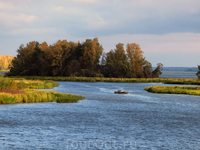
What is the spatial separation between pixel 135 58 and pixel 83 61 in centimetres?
2304

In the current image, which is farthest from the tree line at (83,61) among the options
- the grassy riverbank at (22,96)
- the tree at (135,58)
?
the grassy riverbank at (22,96)

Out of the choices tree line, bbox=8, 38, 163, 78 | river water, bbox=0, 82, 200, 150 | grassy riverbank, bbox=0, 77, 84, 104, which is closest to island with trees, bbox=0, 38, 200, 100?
tree line, bbox=8, 38, 163, 78

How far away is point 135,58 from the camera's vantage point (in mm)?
117000

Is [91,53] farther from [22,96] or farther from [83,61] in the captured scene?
[22,96]

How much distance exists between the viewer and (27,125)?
71.3 feet

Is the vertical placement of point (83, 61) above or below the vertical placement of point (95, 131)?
above

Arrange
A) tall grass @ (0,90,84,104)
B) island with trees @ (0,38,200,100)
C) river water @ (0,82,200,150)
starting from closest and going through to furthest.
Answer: river water @ (0,82,200,150)
tall grass @ (0,90,84,104)
island with trees @ (0,38,200,100)

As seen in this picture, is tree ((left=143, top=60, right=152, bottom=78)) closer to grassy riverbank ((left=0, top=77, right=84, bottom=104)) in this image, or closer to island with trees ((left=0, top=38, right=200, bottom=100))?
island with trees ((left=0, top=38, right=200, bottom=100))

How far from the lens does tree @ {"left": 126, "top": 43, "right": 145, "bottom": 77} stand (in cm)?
11600

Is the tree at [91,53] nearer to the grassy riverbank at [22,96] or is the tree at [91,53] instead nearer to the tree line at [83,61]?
the tree line at [83,61]

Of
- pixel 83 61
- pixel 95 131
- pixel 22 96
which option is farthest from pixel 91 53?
pixel 95 131

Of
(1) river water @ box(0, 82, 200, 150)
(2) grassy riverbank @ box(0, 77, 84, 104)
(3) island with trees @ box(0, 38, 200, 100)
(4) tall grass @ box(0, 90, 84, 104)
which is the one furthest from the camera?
(3) island with trees @ box(0, 38, 200, 100)

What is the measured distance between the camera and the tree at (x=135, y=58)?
116000mm

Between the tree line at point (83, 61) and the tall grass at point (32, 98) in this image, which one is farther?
the tree line at point (83, 61)
